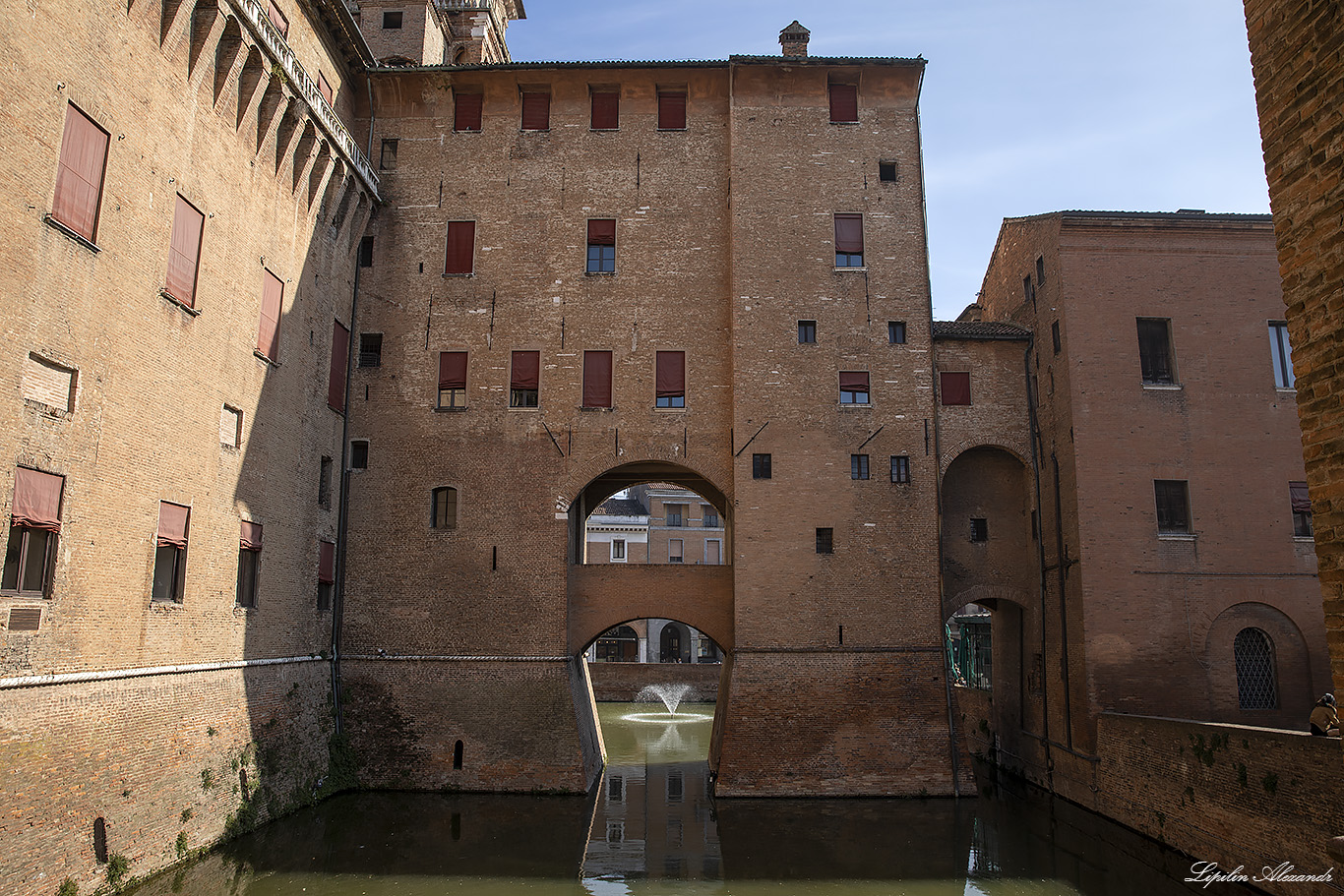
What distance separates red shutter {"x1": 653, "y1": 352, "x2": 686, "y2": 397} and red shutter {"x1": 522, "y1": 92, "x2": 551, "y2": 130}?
6.83 metres

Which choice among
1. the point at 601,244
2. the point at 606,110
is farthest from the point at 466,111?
the point at 601,244

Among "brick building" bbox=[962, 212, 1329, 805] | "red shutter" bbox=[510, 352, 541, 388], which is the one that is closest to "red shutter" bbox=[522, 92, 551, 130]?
"red shutter" bbox=[510, 352, 541, 388]

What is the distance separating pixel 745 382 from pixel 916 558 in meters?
5.67

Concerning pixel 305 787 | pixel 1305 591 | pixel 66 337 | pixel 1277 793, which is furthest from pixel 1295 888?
pixel 66 337

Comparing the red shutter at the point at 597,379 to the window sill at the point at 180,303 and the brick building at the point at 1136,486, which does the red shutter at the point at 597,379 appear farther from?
the window sill at the point at 180,303

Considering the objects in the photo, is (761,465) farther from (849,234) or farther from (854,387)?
(849,234)

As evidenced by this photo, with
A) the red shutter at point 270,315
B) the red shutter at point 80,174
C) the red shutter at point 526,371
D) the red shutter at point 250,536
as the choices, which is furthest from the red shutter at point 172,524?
the red shutter at point 526,371

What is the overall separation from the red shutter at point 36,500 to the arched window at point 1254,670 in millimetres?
21882

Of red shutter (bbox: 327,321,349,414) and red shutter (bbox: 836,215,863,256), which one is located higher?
red shutter (bbox: 836,215,863,256)

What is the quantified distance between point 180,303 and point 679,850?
495 inches

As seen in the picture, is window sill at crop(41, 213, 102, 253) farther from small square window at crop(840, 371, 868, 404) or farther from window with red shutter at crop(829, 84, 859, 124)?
window with red shutter at crop(829, 84, 859, 124)

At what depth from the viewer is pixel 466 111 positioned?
23766mm

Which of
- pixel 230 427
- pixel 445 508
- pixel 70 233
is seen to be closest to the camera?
pixel 70 233

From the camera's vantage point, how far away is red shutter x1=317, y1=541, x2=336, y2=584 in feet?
67.1
